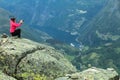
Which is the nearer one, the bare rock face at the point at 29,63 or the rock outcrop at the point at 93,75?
the rock outcrop at the point at 93,75

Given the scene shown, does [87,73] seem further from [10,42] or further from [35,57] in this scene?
[10,42]

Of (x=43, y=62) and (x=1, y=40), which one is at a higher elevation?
(x=1, y=40)

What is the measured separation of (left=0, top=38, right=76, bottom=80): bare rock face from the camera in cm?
4234

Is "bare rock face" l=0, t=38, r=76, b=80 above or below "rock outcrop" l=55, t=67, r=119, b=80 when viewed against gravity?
above

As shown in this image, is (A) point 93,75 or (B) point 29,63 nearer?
(A) point 93,75

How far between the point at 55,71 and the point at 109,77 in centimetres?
779

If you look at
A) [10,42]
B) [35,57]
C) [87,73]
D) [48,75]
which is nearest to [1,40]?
[10,42]

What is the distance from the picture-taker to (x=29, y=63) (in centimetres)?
4359

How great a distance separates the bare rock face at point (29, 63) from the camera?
4234 centimetres

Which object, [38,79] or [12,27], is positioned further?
[12,27]

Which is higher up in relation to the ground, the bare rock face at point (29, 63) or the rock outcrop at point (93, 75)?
the bare rock face at point (29, 63)

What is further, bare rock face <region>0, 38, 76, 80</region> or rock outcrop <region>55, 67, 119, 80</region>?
bare rock face <region>0, 38, 76, 80</region>

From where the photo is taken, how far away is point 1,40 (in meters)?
51.3

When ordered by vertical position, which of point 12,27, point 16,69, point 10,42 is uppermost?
point 12,27
